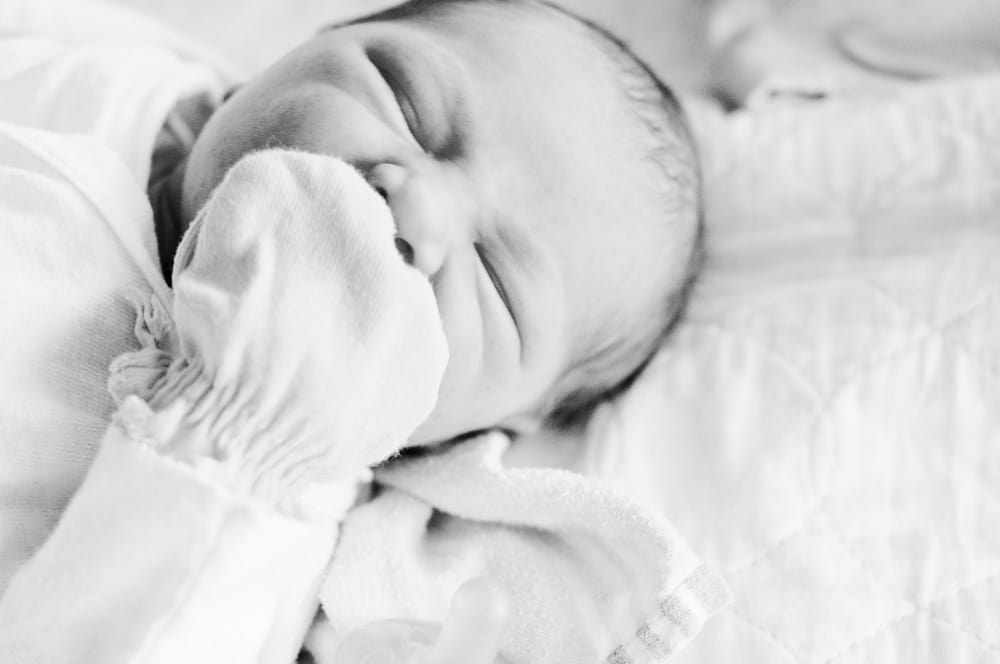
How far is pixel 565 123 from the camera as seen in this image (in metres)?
0.77

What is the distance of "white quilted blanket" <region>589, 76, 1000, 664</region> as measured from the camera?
29.1 inches

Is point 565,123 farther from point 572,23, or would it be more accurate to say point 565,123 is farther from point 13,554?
point 13,554

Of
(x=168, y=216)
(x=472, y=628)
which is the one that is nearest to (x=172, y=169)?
(x=168, y=216)

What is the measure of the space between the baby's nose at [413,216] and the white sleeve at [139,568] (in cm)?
20

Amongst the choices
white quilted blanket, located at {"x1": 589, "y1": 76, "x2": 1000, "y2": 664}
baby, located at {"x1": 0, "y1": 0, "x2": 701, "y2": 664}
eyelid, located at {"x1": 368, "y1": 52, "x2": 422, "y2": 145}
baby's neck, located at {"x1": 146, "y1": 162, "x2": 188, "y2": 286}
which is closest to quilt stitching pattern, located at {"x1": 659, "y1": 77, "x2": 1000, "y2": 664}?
white quilted blanket, located at {"x1": 589, "y1": 76, "x2": 1000, "y2": 664}

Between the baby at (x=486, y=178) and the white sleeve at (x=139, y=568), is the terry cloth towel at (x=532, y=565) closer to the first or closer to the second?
the baby at (x=486, y=178)

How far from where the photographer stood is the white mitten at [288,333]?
1.72 feet

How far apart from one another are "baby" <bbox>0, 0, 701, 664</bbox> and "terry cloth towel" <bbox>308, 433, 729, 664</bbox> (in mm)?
40

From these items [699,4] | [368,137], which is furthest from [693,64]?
[368,137]

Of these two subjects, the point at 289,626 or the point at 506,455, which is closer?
the point at 289,626

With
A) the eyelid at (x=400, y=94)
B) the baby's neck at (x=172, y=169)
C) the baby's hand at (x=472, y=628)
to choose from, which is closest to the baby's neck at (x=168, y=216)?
the baby's neck at (x=172, y=169)

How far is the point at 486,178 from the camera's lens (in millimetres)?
736

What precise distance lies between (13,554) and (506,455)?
42 centimetres

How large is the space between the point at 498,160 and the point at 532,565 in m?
0.32
